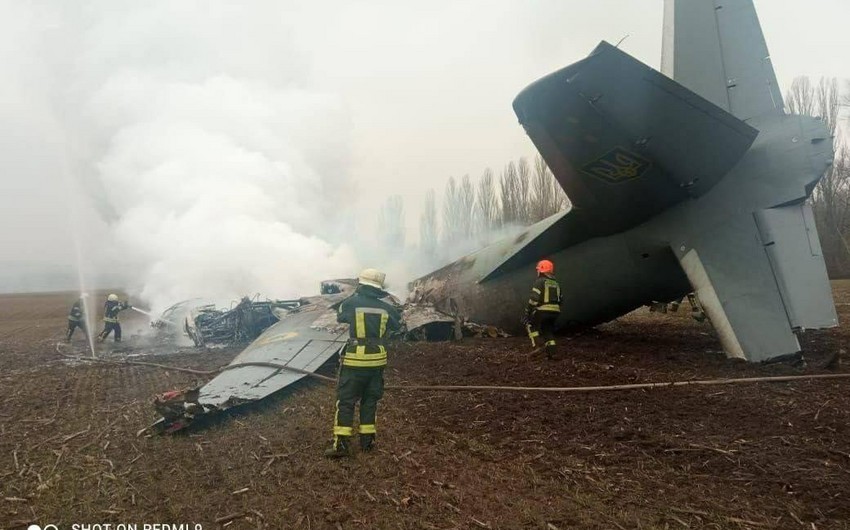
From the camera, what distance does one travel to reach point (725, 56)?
895 cm

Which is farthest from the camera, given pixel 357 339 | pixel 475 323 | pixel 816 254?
pixel 475 323

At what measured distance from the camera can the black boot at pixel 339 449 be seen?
16.6ft

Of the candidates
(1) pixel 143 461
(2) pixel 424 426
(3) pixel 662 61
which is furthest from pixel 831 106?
(1) pixel 143 461

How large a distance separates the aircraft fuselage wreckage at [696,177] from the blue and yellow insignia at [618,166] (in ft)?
0.07

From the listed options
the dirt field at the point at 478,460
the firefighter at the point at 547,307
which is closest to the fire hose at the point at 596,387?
the dirt field at the point at 478,460

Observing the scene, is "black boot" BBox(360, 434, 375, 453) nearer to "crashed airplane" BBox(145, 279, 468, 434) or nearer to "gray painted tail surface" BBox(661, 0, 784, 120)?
"crashed airplane" BBox(145, 279, 468, 434)

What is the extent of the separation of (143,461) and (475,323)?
8.20 meters

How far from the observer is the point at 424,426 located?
5973mm

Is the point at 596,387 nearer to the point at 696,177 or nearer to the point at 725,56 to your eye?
the point at 696,177

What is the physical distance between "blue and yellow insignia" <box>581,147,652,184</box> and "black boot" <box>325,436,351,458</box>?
5509mm

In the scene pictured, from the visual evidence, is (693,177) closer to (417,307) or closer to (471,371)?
(471,371)

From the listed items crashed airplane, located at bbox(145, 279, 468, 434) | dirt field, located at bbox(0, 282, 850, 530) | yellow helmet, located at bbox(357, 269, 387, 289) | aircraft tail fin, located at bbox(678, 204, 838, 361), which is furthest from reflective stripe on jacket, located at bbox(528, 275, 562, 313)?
yellow helmet, located at bbox(357, 269, 387, 289)

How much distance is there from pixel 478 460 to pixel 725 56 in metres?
8.09

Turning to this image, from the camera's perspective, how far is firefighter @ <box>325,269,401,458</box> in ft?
16.9
